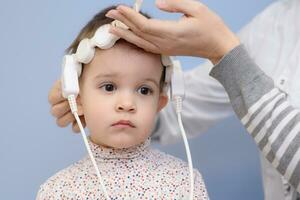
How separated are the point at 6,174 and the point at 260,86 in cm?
78

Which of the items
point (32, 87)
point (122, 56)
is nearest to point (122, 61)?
point (122, 56)

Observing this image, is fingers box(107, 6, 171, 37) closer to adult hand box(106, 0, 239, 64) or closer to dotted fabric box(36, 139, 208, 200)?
adult hand box(106, 0, 239, 64)

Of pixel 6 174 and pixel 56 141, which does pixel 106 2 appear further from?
pixel 6 174

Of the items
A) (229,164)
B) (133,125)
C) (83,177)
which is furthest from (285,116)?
(229,164)

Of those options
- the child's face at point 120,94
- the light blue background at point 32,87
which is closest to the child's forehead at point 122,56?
the child's face at point 120,94

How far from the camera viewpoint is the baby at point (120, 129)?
2.77 ft

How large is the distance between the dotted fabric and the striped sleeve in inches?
6.0

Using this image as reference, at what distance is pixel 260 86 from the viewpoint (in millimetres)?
844

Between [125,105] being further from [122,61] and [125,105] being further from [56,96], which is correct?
[56,96]

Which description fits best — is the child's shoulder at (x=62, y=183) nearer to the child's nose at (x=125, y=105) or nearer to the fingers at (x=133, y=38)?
the child's nose at (x=125, y=105)

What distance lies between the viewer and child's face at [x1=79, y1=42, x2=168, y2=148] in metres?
0.84

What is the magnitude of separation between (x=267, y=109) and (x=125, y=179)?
0.26 metres

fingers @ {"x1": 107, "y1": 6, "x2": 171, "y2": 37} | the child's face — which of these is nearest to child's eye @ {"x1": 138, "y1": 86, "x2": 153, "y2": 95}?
the child's face

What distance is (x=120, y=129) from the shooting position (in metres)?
0.85
